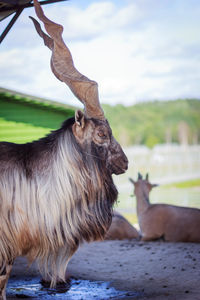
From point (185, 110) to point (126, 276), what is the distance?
205 ft

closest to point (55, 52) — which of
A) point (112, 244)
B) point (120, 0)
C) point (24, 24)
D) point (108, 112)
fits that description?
point (112, 244)

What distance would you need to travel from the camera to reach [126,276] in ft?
19.5

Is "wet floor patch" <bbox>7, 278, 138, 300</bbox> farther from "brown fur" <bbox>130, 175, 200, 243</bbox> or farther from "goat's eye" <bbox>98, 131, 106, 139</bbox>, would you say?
"brown fur" <bbox>130, 175, 200, 243</bbox>

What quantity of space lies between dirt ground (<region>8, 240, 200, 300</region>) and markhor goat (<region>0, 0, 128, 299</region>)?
1.18m

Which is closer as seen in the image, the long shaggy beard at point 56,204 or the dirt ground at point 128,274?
the long shaggy beard at point 56,204

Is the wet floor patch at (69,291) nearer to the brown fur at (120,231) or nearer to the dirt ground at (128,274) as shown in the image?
the dirt ground at (128,274)

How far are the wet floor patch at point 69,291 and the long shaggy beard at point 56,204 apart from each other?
1004 mm

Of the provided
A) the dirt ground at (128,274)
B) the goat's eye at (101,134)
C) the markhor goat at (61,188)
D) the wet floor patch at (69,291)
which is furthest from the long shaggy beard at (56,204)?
the dirt ground at (128,274)

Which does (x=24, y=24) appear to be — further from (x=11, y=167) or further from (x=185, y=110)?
→ (x=185, y=110)

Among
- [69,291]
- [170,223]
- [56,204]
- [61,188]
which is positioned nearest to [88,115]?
[61,188]

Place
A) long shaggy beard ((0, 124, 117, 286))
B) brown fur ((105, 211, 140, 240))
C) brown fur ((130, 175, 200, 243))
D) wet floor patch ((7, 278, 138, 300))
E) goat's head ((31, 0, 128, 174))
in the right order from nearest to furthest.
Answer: long shaggy beard ((0, 124, 117, 286)) < goat's head ((31, 0, 128, 174)) < wet floor patch ((7, 278, 138, 300)) < brown fur ((130, 175, 200, 243)) < brown fur ((105, 211, 140, 240))

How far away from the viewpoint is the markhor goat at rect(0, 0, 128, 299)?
380cm

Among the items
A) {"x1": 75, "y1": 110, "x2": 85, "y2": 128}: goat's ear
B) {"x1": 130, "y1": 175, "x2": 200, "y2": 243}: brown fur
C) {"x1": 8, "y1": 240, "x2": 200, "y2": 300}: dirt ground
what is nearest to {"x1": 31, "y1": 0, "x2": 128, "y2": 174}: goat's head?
{"x1": 75, "y1": 110, "x2": 85, "y2": 128}: goat's ear

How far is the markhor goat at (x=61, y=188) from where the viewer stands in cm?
380
